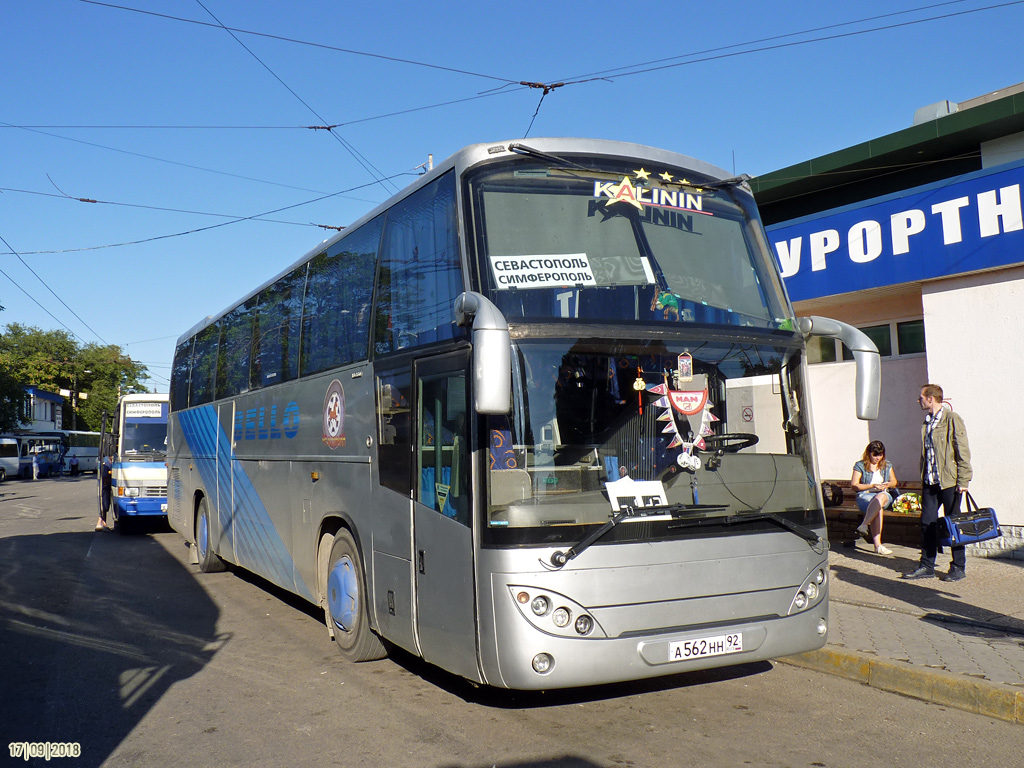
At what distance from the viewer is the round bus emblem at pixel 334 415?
7.17 meters

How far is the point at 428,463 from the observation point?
5.63 metres

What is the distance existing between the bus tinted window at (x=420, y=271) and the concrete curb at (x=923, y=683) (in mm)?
3688

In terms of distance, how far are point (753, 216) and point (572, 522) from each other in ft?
9.06

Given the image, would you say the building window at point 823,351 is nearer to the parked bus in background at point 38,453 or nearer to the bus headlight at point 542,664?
the bus headlight at point 542,664

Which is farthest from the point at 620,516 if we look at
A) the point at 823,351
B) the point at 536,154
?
the point at 823,351

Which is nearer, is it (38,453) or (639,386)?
(639,386)

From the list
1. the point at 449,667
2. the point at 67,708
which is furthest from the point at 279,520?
the point at 449,667

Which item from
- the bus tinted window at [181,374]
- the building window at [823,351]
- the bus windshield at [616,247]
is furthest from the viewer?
the bus tinted window at [181,374]

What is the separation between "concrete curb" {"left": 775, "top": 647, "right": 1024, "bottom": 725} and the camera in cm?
518

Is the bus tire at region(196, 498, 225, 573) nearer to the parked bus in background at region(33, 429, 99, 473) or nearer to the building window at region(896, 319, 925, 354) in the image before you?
the building window at region(896, 319, 925, 354)

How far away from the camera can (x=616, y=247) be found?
18.1 feet

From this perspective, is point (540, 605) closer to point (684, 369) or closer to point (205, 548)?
point (684, 369)

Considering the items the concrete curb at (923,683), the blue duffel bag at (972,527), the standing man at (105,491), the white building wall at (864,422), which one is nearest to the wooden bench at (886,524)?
the white building wall at (864,422)
